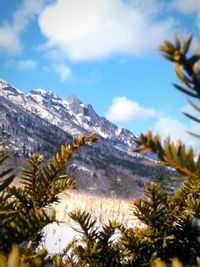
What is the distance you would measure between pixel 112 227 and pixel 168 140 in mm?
742

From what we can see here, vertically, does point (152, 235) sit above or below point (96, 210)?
above

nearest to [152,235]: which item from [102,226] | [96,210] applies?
[102,226]

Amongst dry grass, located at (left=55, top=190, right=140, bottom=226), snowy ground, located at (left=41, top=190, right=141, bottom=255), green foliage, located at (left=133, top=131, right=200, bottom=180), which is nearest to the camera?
green foliage, located at (left=133, top=131, right=200, bottom=180)

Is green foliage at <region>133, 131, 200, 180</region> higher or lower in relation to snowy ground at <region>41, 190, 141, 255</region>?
higher

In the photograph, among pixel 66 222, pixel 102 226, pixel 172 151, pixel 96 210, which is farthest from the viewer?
pixel 96 210

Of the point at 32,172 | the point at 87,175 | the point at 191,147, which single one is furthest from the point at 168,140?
the point at 87,175

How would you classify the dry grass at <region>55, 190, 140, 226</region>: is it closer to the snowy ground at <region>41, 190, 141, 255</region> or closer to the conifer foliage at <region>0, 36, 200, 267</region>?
the snowy ground at <region>41, 190, 141, 255</region>

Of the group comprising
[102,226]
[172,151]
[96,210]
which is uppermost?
[172,151]

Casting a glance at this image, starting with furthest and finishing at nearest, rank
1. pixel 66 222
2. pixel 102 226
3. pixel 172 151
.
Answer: pixel 102 226 → pixel 66 222 → pixel 172 151

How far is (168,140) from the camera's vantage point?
2.08 feet

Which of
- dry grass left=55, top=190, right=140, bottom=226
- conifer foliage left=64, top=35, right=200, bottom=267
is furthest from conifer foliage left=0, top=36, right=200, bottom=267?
dry grass left=55, top=190, right=140, bottom=226

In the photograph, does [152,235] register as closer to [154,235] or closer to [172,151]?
[154,235]

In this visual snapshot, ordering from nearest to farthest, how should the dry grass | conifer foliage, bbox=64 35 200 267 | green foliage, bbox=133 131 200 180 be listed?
green foliage, bbox=133 131 200 180, conifer foliage, bbox=64 35 200 267, the dry grass

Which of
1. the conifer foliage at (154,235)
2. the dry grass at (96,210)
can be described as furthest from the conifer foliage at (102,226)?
the dry grass at (96,210)
